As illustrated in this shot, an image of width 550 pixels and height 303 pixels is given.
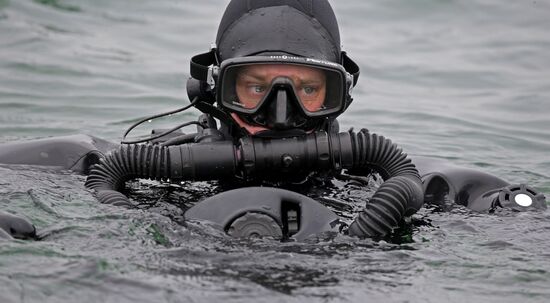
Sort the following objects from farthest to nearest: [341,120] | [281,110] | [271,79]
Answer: [341,120], [271,79], [281,110]

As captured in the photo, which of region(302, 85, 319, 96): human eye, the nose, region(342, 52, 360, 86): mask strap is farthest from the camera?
region(342, 52, 360, 86): mask strap

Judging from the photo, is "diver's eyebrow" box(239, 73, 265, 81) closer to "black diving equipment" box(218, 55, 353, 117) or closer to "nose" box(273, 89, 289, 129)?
"black diving equipment" box(218, 55, 353, 117)

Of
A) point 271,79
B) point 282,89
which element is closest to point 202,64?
point 271,79

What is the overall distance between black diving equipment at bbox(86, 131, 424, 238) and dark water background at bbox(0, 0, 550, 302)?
6.9 inches

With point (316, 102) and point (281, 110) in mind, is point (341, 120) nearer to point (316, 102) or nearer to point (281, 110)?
point (316, 102)

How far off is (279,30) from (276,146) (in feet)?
1.83

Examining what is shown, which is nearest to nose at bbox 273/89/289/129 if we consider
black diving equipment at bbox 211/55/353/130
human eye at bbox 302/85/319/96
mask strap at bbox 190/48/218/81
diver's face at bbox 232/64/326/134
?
black diving equipment at bbox 211/55/353/130

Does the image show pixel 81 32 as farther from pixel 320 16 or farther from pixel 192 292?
pixel 192 292

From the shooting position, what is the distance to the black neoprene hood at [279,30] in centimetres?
422

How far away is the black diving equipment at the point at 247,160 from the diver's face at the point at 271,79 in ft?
0.49

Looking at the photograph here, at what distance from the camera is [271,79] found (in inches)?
162

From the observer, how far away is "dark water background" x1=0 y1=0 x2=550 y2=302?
128 inches

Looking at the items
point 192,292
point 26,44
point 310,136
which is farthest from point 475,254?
point 26,44

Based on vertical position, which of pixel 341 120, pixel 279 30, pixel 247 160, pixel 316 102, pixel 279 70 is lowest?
pixel 247 160
